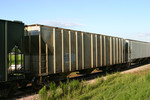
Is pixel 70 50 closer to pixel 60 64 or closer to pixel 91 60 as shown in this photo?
pixel 60 64

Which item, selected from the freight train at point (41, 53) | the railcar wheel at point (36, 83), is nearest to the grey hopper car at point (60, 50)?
the freight train at point (41, 53)

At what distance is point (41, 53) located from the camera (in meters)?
8.70

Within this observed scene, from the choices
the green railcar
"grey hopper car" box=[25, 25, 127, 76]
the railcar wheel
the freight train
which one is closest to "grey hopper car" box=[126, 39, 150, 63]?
the freight train

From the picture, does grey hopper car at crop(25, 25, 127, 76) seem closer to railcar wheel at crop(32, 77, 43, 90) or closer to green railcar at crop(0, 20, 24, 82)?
railcar wheel at crop(32, 77, 43, 90)

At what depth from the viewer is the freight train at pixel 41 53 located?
23.0ft

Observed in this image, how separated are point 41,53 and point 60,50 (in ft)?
4.31

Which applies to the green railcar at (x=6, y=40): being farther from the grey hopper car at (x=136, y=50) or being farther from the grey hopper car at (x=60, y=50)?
the grey hopper car at (x=136, y=50)

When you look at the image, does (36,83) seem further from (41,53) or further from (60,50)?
(60,50)

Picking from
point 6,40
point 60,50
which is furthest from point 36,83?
point 6,40

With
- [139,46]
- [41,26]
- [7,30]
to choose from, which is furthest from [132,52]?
[7,30]

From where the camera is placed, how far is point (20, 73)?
802 cm

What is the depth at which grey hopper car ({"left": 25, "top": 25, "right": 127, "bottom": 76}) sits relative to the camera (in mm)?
8625

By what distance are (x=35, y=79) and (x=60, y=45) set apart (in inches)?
96.9

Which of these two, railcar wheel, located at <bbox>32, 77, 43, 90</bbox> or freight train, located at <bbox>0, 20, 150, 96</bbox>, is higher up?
freight train, located at <bbox>0, 20, 150, 96</bbox>
